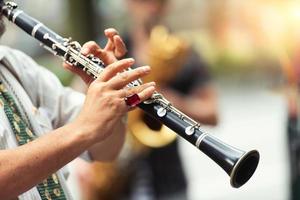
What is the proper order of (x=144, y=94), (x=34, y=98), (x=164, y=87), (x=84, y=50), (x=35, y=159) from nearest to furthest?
(x=35, y=159), (x=144, y=94), (x=84, y=50), (x=34, y=98), (x=164, y=87)

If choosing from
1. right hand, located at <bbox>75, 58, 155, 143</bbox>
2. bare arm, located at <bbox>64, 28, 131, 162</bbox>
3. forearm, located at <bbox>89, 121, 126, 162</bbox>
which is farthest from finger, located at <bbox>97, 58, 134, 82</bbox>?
forearm, located at <bbox>89, 121, 126, 162</bbox>

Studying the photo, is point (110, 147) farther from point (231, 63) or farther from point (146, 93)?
point (231, 63)

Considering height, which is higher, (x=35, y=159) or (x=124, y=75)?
(x=124, y=75)

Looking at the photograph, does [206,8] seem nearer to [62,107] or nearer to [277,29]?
[277,29]

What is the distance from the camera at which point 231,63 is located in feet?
21.2

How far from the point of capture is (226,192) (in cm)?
519

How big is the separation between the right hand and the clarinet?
0.07 meters

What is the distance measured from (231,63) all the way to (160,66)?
3.05 metres

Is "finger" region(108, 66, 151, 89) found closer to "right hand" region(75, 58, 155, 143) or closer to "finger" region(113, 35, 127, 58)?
"right hand" region(75, 58, 155, 143)

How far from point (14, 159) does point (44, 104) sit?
1.59 ft

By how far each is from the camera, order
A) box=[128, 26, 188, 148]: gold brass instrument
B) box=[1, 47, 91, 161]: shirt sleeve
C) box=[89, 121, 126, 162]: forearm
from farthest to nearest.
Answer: box=[128, 26, 188, 148]: gold brass instrument
box=[89, 121, 126, 162]: forearm
box=[1, 47, 91, 161]: shirt sleeve

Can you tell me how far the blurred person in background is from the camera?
11.4ft

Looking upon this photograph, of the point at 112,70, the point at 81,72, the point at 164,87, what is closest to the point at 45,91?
the point at 81,72

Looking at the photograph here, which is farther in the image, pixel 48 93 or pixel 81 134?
pixel 48 93
